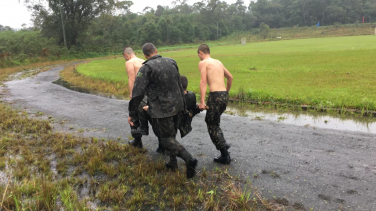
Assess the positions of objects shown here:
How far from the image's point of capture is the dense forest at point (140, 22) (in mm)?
40469

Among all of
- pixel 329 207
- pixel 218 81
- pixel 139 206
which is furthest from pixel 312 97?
pixel 139 206

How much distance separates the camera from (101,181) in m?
3.87

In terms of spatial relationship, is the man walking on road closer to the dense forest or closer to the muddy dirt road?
the muddy dirt road

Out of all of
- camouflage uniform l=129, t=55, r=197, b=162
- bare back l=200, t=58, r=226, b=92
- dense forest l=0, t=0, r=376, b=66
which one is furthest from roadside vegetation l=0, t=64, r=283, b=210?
dense forest l=0, t=0, r=376, b=66

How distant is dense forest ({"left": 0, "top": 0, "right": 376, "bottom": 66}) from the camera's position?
133 feet

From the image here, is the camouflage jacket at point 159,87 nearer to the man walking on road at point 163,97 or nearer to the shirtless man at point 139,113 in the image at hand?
the man walking on road at point 163,97

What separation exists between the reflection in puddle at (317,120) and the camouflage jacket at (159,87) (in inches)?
156

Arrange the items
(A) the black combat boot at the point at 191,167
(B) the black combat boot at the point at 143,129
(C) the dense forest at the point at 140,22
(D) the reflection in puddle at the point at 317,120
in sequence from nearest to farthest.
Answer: (A) the black combat boot at the point at 191,167
(B) the black combat boot at the point at 143,129
(D) the reflection in puddle at the point at 317,120
(C) the dense forest at the point at 140,22

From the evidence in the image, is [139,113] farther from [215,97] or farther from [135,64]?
[215,97]

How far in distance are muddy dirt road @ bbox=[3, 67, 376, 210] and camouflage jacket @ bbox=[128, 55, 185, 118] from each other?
1.26 m

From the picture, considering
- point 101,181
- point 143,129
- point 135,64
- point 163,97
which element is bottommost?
point 101,181

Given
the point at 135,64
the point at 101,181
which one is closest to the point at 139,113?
the point at 135,64

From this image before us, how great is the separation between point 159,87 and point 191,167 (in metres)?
1.27

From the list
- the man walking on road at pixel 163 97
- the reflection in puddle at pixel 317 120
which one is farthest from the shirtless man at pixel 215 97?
the reflection in puddle at pixel 317 120
